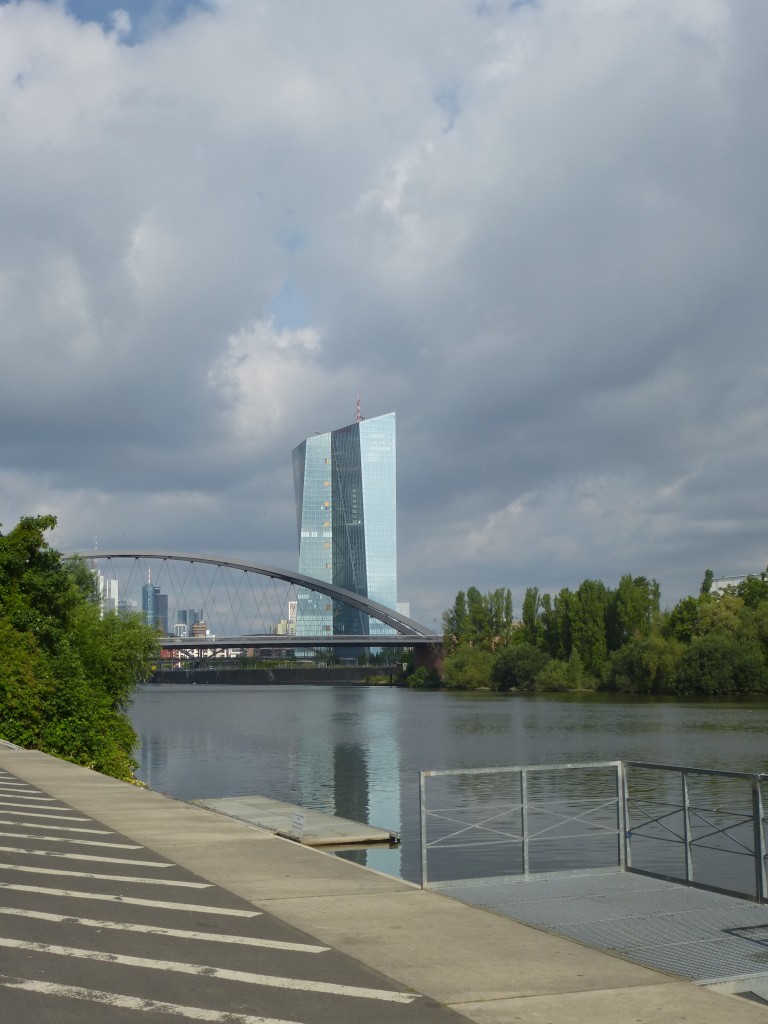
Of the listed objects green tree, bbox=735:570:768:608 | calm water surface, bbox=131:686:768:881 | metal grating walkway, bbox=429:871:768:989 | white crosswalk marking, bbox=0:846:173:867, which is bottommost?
calm water surface, bbox=131:686:768:881

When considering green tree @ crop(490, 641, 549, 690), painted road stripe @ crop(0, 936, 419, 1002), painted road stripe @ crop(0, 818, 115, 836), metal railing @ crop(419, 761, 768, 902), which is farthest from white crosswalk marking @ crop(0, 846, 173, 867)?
green tree @ crop(490, 641, 549, 690)

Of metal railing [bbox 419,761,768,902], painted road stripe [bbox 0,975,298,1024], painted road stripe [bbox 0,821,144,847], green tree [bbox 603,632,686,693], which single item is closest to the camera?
painted road stripe [bbox 0,975,298,1024]

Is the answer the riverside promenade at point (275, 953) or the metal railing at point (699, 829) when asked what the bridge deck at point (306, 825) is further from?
the riverside promenade at point (275, 953)

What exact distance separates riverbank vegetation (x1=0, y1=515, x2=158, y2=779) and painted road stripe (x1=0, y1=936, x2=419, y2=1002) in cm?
2472

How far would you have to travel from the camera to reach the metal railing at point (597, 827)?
41.1 ft

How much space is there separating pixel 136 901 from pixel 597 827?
10.9 metres

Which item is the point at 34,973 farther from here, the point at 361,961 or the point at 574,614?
the point at 574,614

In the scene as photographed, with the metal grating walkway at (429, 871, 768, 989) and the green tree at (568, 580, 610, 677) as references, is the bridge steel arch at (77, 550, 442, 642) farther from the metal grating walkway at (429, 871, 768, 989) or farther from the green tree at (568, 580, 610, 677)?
the metal grating walkway at (429, 871, 768, 989)

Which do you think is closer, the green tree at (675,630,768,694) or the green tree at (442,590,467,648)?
the green tree at (675,630,768,694)

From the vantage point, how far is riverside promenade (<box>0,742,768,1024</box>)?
7.22 metres

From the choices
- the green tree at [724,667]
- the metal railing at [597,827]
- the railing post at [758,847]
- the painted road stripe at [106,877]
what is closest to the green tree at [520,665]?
the green tree at [724,667]

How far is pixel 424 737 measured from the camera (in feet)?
203

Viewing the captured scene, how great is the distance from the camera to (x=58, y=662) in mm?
38469

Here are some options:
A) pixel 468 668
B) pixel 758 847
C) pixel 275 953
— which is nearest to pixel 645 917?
pixel 758 847
